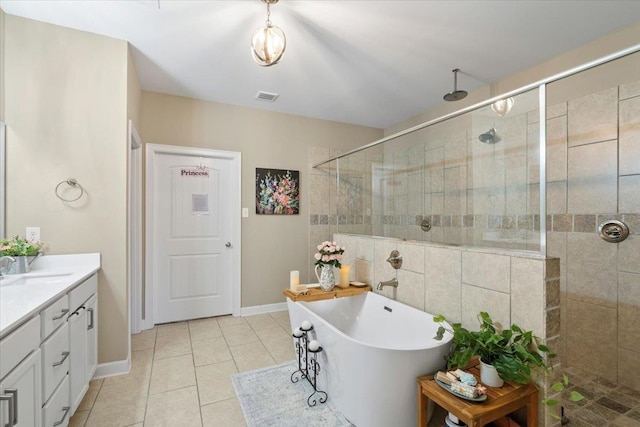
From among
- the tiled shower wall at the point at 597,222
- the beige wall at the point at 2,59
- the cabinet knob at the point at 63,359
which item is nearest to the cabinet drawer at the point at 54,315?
the cabinet knob at the point at 63,359

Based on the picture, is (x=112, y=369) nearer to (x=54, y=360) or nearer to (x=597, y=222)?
(x=54, y=360)

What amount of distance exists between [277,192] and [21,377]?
2.88 m

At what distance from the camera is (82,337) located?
1.86 metres

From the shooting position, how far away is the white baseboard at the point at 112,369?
2248 millimetres

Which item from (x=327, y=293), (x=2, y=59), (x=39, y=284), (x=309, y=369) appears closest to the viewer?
(x=39, y=284)

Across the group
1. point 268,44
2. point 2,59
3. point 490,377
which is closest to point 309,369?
point 490,377

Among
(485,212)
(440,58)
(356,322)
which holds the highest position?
(440,58)

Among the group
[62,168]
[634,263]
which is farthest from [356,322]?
[62,168]

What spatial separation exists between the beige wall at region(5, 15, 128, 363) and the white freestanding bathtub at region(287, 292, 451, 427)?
4.82ft

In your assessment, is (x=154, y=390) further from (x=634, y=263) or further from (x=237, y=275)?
(x=634, y=263)

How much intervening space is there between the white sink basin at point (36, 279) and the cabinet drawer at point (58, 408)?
2.06 feet

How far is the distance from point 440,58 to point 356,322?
2427 millimetres

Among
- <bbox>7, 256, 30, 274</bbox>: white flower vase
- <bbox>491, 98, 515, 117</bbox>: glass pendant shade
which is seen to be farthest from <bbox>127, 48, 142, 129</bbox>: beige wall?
<bbox>491, 98, 515, 117</bbox>: glass pendant shade

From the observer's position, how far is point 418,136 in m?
3.21
